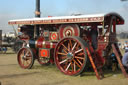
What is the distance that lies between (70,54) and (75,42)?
49cm

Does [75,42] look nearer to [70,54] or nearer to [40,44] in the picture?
[70,54]

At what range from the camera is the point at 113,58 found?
287 inches

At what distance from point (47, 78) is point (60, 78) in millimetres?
462

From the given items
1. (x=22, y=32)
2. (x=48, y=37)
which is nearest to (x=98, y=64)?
(x=48, y=37)

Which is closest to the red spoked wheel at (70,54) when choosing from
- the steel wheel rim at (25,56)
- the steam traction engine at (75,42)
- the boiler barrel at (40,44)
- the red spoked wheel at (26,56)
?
the steam traction engine at (75,42)

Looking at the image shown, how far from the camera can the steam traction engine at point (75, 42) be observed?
241 inches

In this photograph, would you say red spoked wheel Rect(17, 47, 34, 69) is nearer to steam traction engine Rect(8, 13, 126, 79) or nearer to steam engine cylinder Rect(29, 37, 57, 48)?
steam traction engine Rect(8, 13, 126, 79)

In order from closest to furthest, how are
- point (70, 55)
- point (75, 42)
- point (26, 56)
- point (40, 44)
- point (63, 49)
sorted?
point (70, 55)
point (75, 42)
point (63, 49)
point (40, 44)
point (26, 56)

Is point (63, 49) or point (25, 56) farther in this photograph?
point (25, 56)

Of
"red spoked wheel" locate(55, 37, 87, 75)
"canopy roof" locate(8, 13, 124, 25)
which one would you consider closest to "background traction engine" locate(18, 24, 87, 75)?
"red spoked wheel" locate(55, 37, 87, 75)

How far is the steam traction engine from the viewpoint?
612 cm

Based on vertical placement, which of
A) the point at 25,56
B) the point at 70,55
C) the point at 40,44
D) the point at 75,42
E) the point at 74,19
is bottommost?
the point at 25,56

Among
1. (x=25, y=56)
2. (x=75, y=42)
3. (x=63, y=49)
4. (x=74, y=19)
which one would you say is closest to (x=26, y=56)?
(x=25, y=56)

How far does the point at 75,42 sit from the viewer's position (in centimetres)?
645
